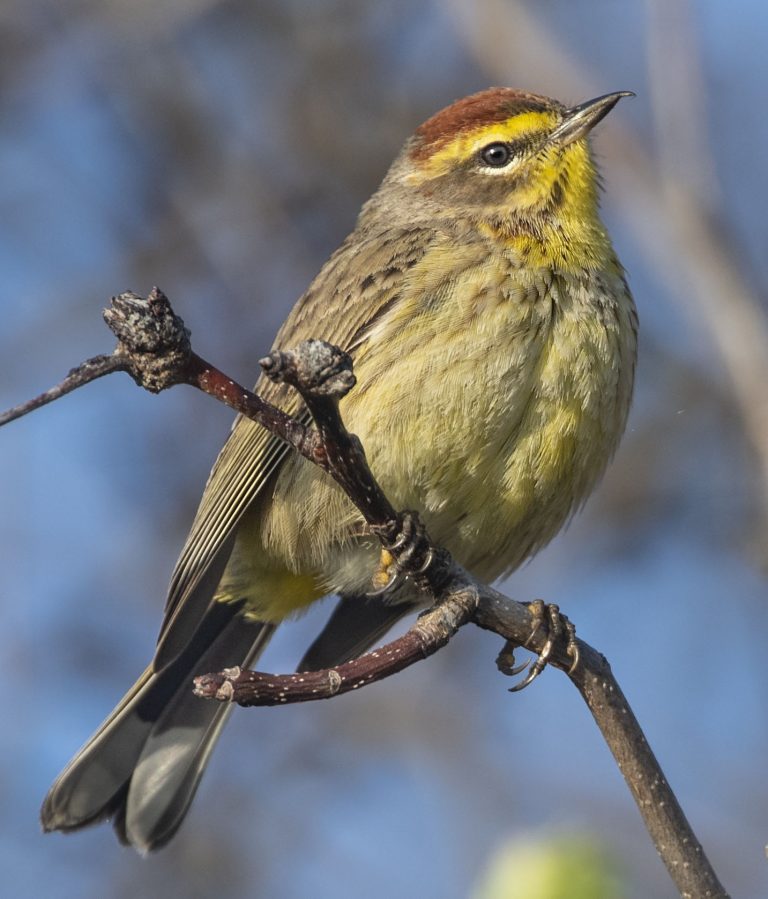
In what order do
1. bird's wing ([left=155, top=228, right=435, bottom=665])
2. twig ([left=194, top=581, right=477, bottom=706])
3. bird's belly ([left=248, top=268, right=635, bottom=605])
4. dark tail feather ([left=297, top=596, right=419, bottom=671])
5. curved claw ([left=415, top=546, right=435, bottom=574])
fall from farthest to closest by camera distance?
dark tail feather ([left=297, top=596, right=419, bottom=671]), bird's wing ([left=155, top=228, right=435, bottom=665]), bird's belly ([left=248, top=268, right=635, bottom=605]), curved claw ([left=415, top=546, right=435, bottom=574]), twig ([left=194, top=581, right=477, bottom=706])

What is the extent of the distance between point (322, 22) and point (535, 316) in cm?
386

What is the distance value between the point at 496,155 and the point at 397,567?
231 cm

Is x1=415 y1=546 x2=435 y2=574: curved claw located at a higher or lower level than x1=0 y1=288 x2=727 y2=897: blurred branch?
higher

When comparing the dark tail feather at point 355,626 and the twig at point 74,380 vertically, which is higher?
the dark tail feather at point 355,626

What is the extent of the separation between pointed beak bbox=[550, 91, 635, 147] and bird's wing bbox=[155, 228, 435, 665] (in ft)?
2.29

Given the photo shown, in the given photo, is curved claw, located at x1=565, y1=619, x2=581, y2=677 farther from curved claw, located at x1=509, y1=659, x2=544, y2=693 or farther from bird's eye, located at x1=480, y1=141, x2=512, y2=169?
bird's eye, located at x1=480, y1=141, x2=512, y2=169

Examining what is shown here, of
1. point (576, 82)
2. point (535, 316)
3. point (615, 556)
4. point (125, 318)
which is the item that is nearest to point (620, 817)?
point (615, 556)

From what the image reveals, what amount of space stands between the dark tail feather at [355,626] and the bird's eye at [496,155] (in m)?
1.75

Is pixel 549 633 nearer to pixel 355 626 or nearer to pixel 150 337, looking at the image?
pixel 355 626

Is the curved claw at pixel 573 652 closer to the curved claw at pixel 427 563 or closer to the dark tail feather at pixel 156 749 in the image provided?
the curved claw at pixel 427 563

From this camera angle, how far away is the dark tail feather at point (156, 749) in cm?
502

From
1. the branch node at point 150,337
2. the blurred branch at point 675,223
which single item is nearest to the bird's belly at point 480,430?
the blurred branch at point 675,223

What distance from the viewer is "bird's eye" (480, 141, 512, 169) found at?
17.5 ft

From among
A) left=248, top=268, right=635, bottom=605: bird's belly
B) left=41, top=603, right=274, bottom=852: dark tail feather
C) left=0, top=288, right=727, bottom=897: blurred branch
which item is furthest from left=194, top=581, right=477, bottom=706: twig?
left=41, top=603, right=274, bottom=852: dark tail feather
